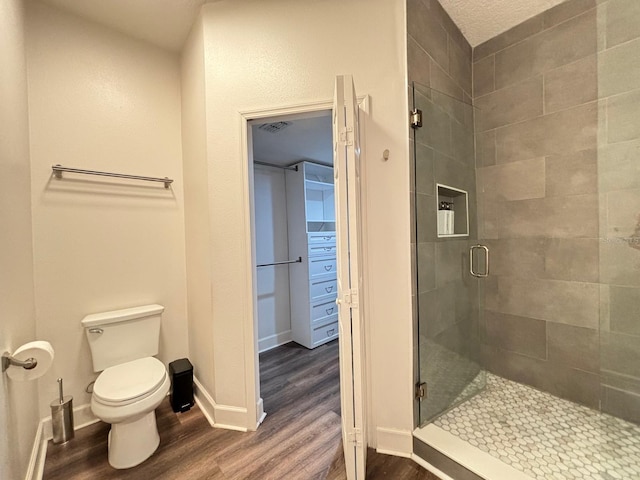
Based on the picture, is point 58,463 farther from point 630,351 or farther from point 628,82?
point 628,82

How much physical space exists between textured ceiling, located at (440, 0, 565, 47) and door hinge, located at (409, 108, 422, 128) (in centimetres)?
83

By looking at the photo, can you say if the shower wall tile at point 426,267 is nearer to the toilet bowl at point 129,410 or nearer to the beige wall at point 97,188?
the toilet bowl at point 129,410

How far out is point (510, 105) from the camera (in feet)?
6.30

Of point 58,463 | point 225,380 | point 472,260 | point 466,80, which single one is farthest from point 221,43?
point 58,463

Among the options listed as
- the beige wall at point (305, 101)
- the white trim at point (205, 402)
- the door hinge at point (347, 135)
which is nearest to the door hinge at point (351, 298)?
the beige wall at point (305, 101)

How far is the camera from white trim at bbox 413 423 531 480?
1.18 metres

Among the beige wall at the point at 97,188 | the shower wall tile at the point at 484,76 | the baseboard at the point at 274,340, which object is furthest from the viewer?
the baseboard at the point at 274,340

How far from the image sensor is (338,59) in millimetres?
1504

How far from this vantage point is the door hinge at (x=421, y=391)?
4.85 feet

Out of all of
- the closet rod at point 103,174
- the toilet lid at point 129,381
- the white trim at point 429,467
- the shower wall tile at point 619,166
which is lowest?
the white trim at point 429,467

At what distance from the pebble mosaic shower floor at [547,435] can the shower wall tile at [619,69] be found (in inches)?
78.1

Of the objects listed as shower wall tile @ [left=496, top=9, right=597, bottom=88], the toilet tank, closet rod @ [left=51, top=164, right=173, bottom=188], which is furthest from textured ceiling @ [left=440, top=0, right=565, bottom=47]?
the toilet tank

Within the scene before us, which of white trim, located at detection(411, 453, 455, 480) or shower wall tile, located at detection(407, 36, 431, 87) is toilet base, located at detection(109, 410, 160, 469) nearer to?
white trim, located at detection(411, 453, 455, 480)

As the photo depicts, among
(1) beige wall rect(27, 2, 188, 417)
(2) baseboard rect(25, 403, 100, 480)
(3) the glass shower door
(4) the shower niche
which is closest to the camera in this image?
(2) baseboard rect(25, 403, 100, 480)
